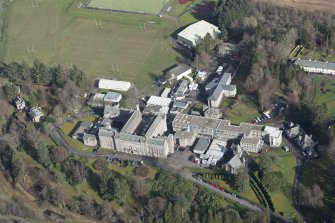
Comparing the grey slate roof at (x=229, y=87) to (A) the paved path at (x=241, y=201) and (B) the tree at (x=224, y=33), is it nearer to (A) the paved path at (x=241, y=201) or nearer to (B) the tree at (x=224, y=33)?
(B) the tree at (x=224, y=33)

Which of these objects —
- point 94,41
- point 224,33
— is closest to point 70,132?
point 94,41

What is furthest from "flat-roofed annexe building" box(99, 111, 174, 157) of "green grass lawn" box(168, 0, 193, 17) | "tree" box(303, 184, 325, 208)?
"green grass lawn" box(168, 0, 193, 17)

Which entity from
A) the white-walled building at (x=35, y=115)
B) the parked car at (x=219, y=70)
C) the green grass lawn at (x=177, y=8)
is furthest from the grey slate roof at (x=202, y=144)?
the green grass lawn at (x=177, y=8)

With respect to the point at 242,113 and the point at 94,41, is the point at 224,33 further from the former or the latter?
the point at 94,41

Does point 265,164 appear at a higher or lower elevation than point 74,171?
higher

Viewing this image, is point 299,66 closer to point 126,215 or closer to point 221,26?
point 221,26

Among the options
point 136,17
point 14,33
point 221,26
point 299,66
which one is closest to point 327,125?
point 299,66
